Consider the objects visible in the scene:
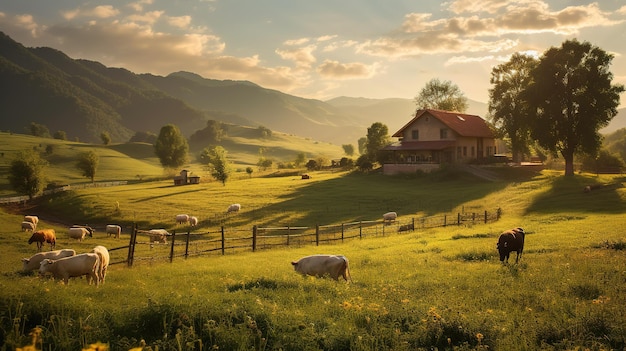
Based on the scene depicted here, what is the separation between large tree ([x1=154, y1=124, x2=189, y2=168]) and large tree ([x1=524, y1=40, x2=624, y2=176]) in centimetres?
8067

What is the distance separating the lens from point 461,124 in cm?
7156

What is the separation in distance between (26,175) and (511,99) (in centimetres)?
7126

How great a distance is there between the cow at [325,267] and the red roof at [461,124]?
57.6m

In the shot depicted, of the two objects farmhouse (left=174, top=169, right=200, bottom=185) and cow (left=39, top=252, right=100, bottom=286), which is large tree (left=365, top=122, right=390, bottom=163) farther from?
cow (left=39, top=252, right=100, bottom=286)

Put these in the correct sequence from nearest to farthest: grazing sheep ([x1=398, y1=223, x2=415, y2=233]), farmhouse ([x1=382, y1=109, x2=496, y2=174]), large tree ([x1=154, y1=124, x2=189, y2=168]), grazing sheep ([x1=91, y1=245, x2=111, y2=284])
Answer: grazing sheep ([x1=91, y1=245, x2=111, y2=284]) → grazing sheep ([x1=398, y1=223, x2=415, y2=233]) → farmhouse ([x1=382, y1=109, x2=496, y2=174]) → large tree ([x1=154, y1=124, x2=189, y2=168])

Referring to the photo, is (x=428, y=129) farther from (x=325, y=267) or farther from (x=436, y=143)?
(x=325, y=267)

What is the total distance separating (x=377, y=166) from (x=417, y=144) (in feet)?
34.1

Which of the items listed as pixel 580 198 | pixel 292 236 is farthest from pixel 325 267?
pixel 580 198

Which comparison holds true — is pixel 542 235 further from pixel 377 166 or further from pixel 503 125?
pixel 377 166

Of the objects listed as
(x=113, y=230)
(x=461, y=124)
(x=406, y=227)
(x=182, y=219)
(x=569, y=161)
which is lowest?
(x=113, y=230)

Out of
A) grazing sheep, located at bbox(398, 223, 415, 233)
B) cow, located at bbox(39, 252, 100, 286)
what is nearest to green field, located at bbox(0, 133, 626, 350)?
cow, located at bbox(39, 252, 100, 286)

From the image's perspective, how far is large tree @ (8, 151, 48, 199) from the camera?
187 ft

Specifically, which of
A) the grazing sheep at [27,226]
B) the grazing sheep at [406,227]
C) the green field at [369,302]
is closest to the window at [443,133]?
the grazing sheep at [406,227]

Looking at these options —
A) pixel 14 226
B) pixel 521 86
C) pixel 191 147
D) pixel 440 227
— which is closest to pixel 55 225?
pixel 14 226
